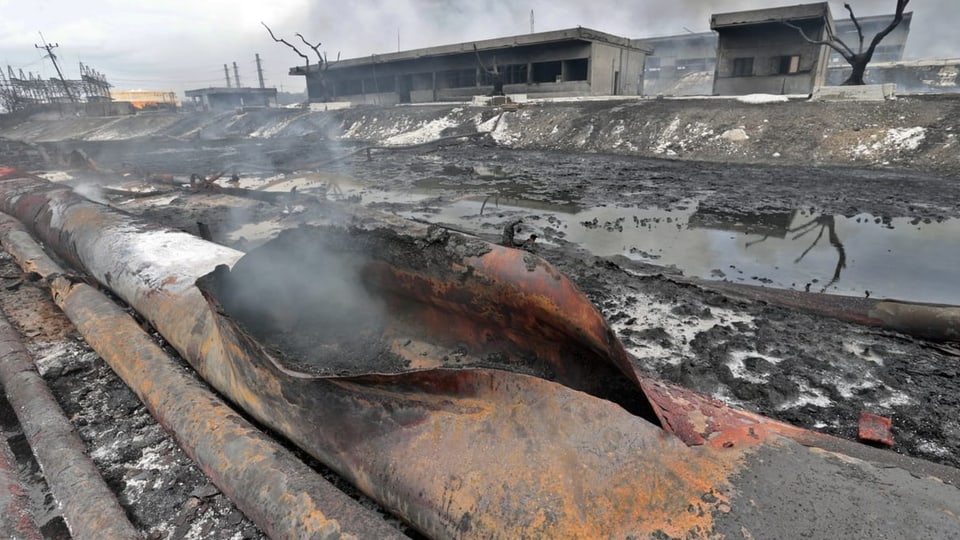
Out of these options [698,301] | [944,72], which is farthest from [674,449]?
[944,72]

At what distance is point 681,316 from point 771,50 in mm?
21045

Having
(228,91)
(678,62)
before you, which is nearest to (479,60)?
(678,62)

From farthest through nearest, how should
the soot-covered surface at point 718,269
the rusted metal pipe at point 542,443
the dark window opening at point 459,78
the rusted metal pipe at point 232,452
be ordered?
the dark window opening at point 459,78, the soot-covered surface at point 718,269, the rusted metal pipe at point 232,452, the rusted metal pipe at point 542,443

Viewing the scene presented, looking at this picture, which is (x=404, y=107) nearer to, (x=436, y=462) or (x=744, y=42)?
(x=744, y=42)

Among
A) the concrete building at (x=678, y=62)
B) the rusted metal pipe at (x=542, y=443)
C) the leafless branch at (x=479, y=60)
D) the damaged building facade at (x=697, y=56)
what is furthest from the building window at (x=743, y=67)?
the rusted metal pipe at (x=542, y=443)

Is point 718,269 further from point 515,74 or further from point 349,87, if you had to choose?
point 349,87

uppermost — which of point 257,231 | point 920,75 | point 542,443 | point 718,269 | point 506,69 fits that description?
point 506,69

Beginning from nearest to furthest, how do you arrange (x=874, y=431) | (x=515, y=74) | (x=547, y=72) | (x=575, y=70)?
(x=874, y=431) → (x=575, y=70) → (x=547, y=72) → (x=515, y=74)

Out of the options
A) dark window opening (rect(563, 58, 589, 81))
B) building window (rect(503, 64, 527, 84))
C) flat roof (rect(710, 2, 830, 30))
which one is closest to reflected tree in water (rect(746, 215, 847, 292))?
flat roof (rect(710, 2, 830, 30))

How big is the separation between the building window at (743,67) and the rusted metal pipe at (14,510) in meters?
24.4

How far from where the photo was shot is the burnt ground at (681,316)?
2318 millimetres

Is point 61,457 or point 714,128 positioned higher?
point 714,128

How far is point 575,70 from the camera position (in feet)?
75.1

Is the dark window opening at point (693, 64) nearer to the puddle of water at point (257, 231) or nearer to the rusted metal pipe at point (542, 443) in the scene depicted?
the puddle of water at point (257, 231)
